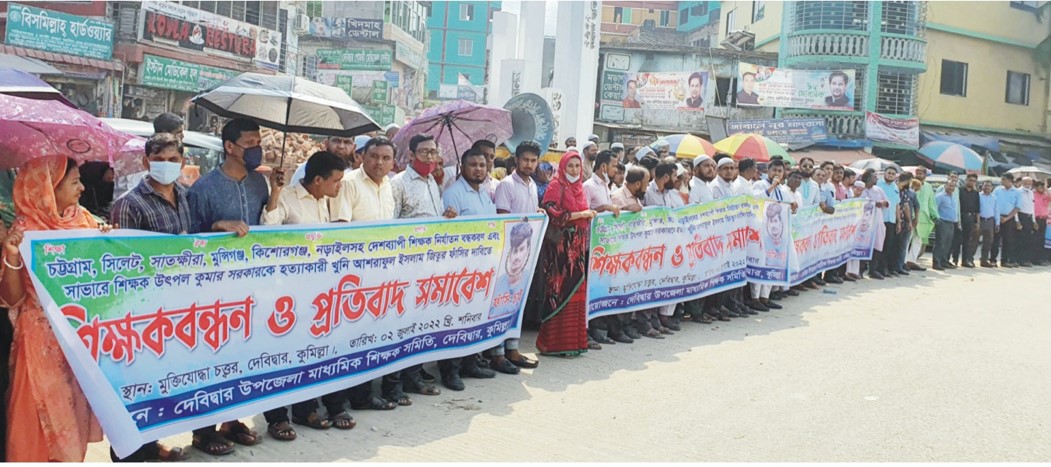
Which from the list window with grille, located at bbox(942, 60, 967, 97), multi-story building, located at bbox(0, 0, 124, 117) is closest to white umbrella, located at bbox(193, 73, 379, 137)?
multi-story building, located at bbox(0, 0, 124, 117)

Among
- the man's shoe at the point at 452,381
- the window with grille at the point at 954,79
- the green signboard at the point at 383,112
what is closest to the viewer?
the man's shoe at the point at 452,381

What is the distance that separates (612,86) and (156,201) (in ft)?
92.9

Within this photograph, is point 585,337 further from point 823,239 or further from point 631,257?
point 823,239

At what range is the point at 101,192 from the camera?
22.4 ft

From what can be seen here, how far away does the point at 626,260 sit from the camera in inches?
307

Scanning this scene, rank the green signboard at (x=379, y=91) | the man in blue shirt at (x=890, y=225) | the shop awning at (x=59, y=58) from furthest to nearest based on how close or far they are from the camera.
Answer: the green signboard at (x=379, y=91)
the shop awning at (x=59, y=58)
the man in blue shirt at (x=890, y=225)

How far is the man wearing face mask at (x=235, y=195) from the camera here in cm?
437

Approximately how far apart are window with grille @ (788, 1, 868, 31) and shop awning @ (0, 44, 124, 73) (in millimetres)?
20830

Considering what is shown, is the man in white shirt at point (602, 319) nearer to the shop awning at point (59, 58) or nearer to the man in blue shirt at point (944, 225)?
the man in blue shirt at point (944, 225)

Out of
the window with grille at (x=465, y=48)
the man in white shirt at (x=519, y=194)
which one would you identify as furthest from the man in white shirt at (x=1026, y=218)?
the window with grille at (x=465, y=48)

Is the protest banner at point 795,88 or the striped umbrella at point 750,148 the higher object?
the protest banner at point 795,88

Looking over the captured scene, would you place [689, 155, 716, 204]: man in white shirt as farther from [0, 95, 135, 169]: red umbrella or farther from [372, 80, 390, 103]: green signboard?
[372, 80, 390, 103]: green signboard

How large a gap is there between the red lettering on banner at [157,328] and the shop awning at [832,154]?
23912 millimetres

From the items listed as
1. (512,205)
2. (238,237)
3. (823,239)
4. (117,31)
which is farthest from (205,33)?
(238,237)
